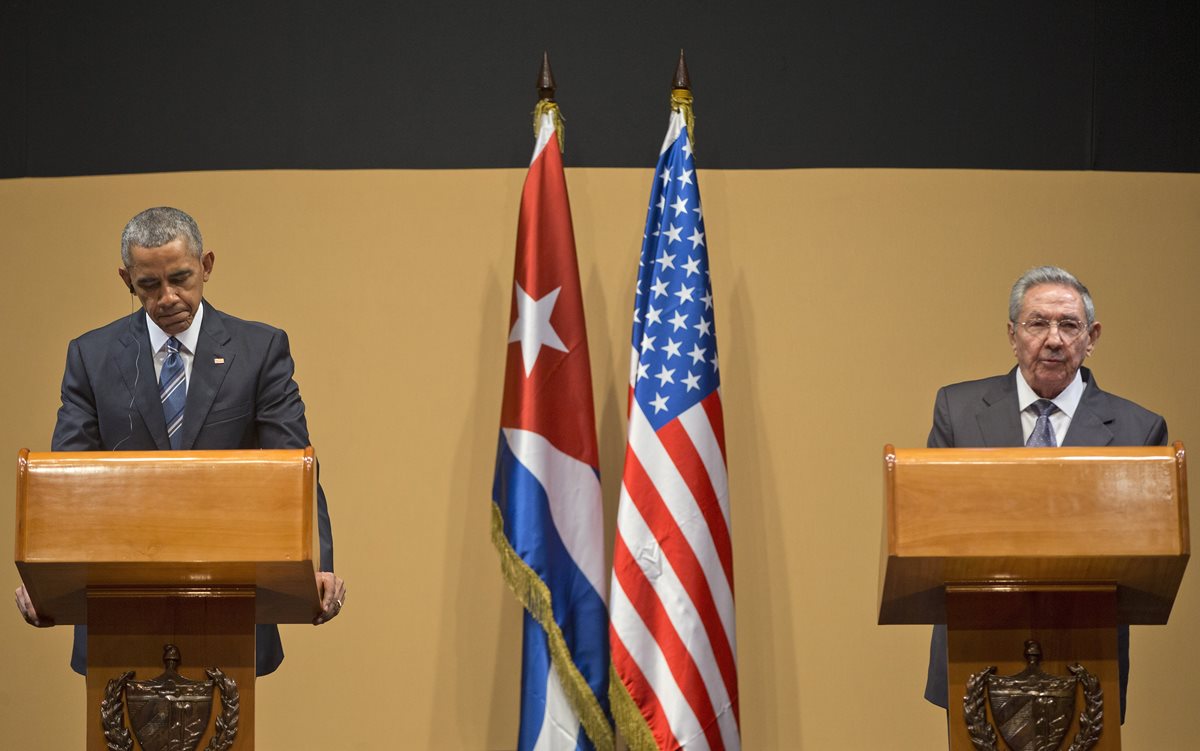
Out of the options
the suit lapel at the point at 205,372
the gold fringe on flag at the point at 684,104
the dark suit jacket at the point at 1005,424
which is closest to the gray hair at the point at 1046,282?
the dark suit jacket at the point at 1005,424

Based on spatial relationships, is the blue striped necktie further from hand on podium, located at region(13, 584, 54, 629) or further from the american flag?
the american flag

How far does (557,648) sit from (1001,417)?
1.38 m

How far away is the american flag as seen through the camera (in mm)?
3832

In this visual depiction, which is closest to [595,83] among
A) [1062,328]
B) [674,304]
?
[674,304]

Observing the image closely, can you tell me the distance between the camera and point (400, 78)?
174 inches

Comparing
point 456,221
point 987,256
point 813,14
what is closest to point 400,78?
point 456,221

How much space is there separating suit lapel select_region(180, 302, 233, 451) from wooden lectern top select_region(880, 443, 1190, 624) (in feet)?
4.68

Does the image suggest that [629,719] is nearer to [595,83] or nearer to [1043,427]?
[1043,427]

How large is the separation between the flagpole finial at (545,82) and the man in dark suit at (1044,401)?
1507 mm

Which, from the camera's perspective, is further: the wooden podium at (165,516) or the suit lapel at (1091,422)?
the suit lapel at (1091,422)

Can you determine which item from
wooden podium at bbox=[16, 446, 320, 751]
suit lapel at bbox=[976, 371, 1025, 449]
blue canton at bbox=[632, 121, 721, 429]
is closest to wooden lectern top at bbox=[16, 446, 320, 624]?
wooden podium at bbox=[16, 446, 320, 751]

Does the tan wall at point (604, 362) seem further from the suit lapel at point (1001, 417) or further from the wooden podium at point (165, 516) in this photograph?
the wooden podium at point (165, 516)

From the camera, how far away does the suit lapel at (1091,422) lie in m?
3.11

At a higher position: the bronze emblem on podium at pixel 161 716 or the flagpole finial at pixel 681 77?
the flagpole finial at pixel 681 77
